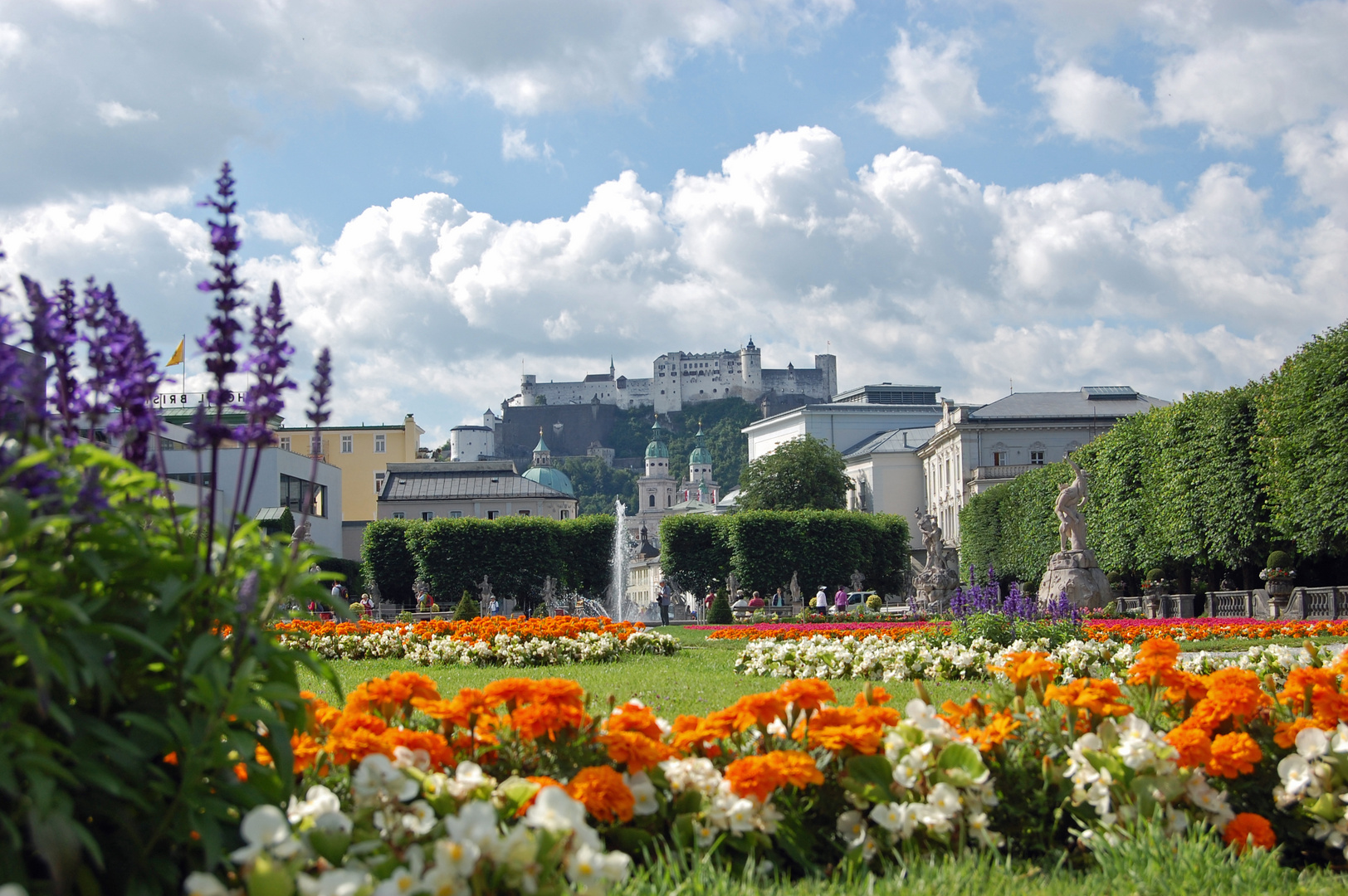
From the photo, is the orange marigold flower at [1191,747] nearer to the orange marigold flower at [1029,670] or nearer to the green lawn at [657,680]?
the orange marigold flower at [1029,670]

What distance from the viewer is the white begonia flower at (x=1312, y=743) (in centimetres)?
475

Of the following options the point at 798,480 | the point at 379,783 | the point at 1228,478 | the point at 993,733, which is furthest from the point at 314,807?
the point at 798,480

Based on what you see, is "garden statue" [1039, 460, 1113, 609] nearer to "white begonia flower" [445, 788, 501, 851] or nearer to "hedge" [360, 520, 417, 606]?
"white begonia flower" [445, 788, 501, 851]

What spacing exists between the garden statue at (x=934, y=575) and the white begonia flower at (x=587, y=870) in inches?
1217

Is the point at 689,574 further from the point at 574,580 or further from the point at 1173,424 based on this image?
the point at 1173,424

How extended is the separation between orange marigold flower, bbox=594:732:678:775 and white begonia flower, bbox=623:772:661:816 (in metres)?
0.03

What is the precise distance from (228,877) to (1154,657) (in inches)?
157

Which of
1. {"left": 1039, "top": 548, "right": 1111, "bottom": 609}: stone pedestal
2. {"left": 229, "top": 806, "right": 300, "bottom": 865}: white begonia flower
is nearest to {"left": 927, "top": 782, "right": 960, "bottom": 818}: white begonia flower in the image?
{"left": 229, "top": 806, "right": 300, "bottom": 865}: white begonia flower

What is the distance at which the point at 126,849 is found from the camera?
10.5ft

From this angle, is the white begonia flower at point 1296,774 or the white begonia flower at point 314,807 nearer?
the white begonia flower at point 314,807

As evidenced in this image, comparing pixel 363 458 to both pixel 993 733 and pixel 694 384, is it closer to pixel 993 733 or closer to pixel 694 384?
pixel 993 733

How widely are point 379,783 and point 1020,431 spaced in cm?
7905

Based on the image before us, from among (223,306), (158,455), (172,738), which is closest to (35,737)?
(172,738)

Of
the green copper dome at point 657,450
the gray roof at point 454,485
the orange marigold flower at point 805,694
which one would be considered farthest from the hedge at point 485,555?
the green copper dome at point 657,450
